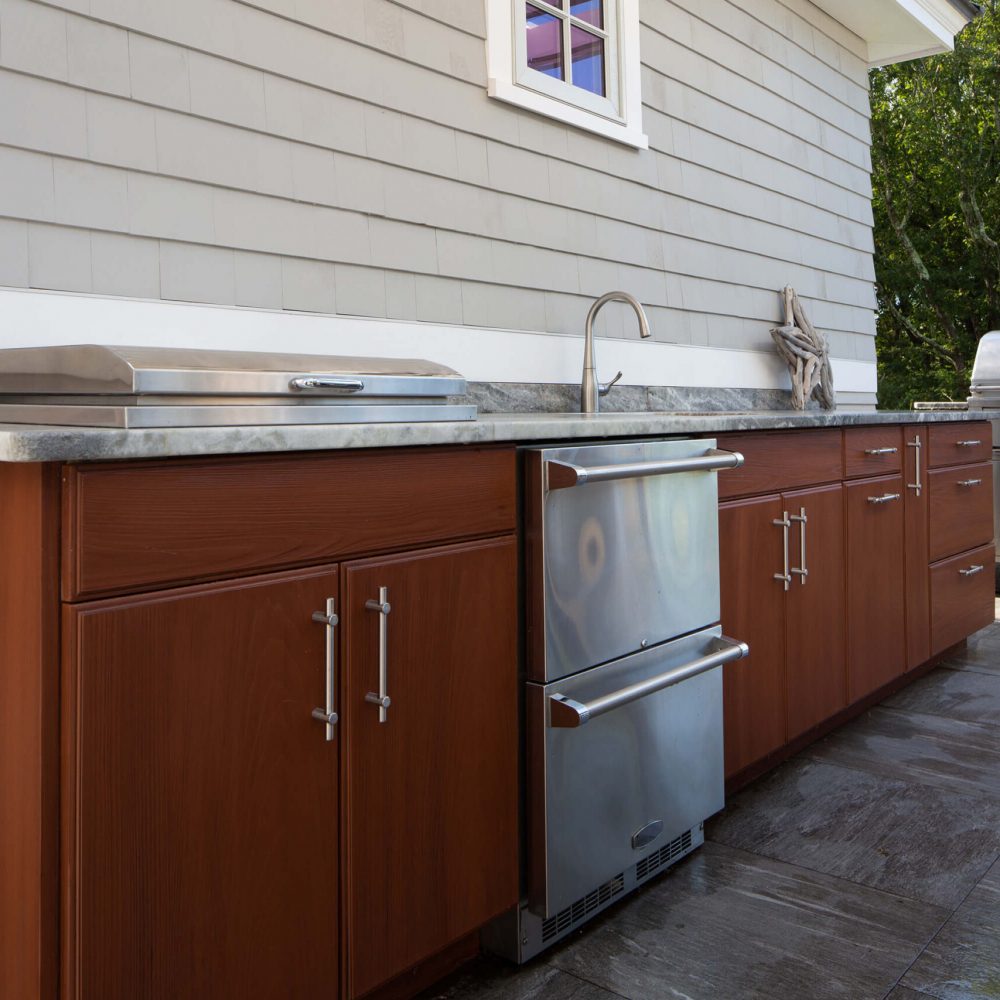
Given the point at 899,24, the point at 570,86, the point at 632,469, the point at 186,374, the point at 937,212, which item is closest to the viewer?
the point at 186,374

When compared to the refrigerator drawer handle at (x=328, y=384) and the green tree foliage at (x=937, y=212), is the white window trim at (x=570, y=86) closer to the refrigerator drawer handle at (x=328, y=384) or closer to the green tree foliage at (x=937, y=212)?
the refrigerator drawer handle at (x=328, y=384)

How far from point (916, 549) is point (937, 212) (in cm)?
1248

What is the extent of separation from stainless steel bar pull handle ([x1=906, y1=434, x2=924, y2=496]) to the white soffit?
7.34ft

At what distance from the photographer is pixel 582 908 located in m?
1.93

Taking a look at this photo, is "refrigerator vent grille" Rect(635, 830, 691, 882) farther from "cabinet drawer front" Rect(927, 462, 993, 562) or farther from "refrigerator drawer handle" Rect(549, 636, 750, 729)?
"cabinet drawer front" Rect(927, 462, 993, 562)

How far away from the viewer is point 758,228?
4.09 meters

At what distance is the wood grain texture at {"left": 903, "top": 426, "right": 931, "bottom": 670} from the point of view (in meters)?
3.39

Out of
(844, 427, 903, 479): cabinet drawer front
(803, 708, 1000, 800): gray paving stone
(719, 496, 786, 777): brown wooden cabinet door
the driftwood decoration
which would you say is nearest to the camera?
(719, 496, 786, 777): brown wooden cabinet door

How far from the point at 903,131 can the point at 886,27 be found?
33.2ft

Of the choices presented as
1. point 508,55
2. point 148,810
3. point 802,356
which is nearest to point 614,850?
point 148,810

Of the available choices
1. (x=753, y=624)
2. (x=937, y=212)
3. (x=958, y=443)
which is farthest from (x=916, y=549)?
(x=937, y=212)

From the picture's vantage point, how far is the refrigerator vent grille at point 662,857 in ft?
6.84

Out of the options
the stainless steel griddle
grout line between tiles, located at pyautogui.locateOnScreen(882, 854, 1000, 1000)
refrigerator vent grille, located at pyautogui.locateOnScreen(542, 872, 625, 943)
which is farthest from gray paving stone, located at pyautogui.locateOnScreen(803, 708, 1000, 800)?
the stainless steel griddle

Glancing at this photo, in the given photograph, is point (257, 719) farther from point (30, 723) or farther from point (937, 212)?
point (937, 212)
